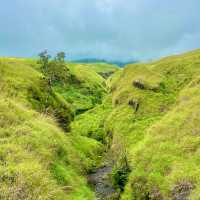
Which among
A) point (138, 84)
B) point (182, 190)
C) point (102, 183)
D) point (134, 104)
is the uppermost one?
point (138, 84)

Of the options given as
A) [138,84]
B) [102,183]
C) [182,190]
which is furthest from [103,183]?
[138,84]

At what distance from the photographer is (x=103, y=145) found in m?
88.1

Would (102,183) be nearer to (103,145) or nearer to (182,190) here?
(182,190)

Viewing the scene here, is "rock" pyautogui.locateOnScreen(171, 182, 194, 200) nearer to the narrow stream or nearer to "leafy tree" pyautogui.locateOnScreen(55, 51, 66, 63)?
the narrow stream

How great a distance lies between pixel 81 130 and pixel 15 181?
209 feet

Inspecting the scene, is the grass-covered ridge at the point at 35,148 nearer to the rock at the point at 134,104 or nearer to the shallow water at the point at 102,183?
the shallow water at the point at 102,183

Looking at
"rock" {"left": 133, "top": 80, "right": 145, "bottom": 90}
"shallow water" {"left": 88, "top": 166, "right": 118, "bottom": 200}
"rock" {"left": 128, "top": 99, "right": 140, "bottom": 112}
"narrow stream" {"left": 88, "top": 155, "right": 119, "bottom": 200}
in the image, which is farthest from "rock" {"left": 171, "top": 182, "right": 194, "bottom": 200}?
"rock" {"left": 133, "top": 80, "right": 145, "bottom": 90}

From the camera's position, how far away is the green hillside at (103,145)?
43.5 meters

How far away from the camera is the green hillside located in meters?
43.5

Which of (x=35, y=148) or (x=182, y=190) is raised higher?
(x=35, y=148)

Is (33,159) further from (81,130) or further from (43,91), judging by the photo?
(81,130)

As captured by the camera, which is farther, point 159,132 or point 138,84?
point 138,84

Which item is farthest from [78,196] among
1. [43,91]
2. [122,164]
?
[43,91]

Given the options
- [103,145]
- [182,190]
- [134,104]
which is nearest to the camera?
[182,190]
